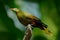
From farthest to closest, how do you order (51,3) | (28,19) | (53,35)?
(51,3), (53,35), (28,19)

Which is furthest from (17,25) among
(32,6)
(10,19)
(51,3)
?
(51,3)

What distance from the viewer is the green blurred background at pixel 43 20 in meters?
1.41

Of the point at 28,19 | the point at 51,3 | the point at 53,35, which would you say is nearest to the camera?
the point at 28,19

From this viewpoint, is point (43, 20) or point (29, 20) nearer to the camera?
point (29, 20)

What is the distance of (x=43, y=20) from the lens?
56.2 inches

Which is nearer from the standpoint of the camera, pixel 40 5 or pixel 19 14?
pixel 19 14

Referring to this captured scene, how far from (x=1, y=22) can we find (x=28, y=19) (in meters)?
0.23

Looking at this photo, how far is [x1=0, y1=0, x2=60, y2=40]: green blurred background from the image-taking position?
4.63 feet

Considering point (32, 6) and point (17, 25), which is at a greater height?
point (32, 6)

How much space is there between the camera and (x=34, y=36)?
141 centimetres

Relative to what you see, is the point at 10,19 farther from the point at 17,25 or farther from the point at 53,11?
the point at 53,11

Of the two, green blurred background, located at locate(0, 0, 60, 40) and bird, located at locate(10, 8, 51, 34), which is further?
green blurred background, located at locate(0, 0, 60, 40)

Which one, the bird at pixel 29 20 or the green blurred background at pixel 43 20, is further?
the green blurred background at pixel 43 20

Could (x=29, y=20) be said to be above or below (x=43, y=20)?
below
